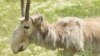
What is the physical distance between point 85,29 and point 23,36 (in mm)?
2061

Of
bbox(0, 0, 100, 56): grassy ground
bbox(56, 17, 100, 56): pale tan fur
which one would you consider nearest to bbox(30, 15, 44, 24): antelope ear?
bbox(56, 17, 100, 56): pale tan fur

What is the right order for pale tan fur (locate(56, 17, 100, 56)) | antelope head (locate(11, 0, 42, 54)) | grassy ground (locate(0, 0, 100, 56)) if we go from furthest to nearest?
grassy ground (locate(0, 0, 100, 56)) < pale tan fur (locate(56, 17, 100, 56)) < antelope head (locate(11, 0, 42, 54))

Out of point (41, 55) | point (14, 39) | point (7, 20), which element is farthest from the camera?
point (7, 20)

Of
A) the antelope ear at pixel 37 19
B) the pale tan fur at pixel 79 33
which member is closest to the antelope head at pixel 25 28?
the antelope ear at pixel 37 19

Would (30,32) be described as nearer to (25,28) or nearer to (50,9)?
(25,28)

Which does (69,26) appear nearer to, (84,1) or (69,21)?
(69,21)

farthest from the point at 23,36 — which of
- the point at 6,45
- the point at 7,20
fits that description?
the point at 7,20

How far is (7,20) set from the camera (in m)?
21.6

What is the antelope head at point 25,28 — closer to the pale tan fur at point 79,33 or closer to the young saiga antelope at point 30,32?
the young saiga antelope at point 30,32

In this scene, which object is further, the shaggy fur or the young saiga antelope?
the shaggy fur

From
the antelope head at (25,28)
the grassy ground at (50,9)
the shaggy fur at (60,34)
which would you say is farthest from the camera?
the grassy ground at (50,9)

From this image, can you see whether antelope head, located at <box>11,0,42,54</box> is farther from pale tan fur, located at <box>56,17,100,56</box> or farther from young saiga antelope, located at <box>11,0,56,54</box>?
pale tan fur, located at <box>56,17,100,56</box>

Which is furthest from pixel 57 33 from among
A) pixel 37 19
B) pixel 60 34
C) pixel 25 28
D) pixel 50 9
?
pixel 50 9

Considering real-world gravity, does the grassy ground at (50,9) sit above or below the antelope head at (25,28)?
below
